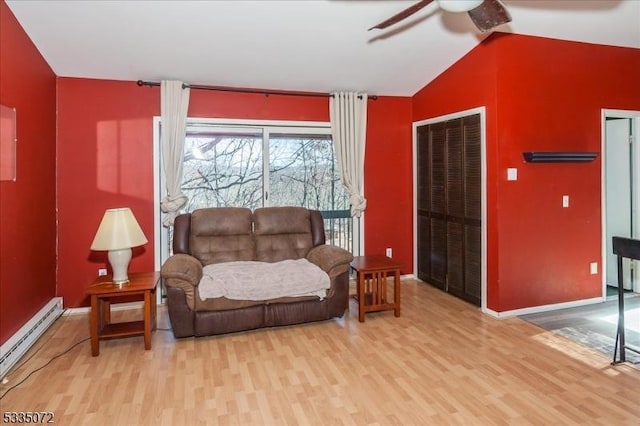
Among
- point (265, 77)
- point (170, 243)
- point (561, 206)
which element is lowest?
point (170, 243)

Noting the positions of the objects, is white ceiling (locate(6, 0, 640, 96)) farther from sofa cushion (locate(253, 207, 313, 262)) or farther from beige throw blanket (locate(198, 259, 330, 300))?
beige throw blanket (locate(198, 259, 330, 300))

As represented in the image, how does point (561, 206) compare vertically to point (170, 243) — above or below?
above

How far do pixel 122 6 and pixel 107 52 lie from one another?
774 mm

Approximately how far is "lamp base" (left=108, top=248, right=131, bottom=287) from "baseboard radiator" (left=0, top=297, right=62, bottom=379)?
747 mm

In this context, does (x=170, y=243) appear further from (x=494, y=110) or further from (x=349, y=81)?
(x=494, y=110)

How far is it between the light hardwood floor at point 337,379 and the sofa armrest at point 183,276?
1.40 feet

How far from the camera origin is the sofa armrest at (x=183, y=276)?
335cm

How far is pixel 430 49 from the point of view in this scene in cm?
417

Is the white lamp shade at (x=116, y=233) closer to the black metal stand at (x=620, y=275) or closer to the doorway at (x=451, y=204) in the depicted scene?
the doorway at (x=451, y=204)

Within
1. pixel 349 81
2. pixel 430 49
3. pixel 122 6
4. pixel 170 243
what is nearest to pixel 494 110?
pixel 430 49

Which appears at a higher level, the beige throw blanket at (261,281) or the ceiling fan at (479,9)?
the ceiling fan at (479,9)

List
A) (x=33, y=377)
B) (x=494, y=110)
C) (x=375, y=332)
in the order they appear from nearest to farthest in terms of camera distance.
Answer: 1. (x=33, y=377)
2. (x=375, y=332)
3. (x=494, y=110)

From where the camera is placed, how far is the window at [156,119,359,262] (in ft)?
15.3

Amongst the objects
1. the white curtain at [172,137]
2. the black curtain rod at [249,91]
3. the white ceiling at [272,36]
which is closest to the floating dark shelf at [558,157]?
the white ceiling at [272,36]
